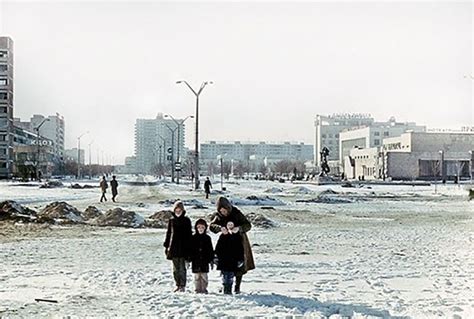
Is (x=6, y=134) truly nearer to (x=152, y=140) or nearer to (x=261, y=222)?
(x=152, y=140)

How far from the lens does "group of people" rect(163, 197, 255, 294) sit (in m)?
10.4

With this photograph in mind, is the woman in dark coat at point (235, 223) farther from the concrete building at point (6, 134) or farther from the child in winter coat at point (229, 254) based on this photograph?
the concrete building at point (6, 134)

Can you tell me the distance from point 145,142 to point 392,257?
505ft

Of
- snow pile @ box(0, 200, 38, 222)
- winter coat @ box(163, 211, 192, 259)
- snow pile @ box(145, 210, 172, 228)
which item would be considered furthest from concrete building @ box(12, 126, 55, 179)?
winter coat @ box(163, 211, 192, 259)

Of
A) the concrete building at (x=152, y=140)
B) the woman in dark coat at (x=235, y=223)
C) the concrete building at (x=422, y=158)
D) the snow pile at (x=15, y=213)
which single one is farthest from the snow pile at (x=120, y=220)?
the concrete building at (x=152, y=140)

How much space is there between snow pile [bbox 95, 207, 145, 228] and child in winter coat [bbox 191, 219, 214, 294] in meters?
13.6

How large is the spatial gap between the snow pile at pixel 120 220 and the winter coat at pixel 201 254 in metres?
13.6

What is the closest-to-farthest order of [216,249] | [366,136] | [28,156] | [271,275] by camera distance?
[216,249] → [271,275] → [28,156] → [366,136]

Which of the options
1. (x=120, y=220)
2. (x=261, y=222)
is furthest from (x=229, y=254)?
(x=120, y=220)

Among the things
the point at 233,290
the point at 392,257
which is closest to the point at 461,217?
the point at 392,257

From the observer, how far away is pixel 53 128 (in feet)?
589

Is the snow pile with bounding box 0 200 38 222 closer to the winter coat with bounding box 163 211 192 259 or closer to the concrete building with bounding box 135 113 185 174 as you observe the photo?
the winter coat with bounding box 163 211 192 259

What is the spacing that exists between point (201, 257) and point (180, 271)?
1.73 ft

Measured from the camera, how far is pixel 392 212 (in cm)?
3369
